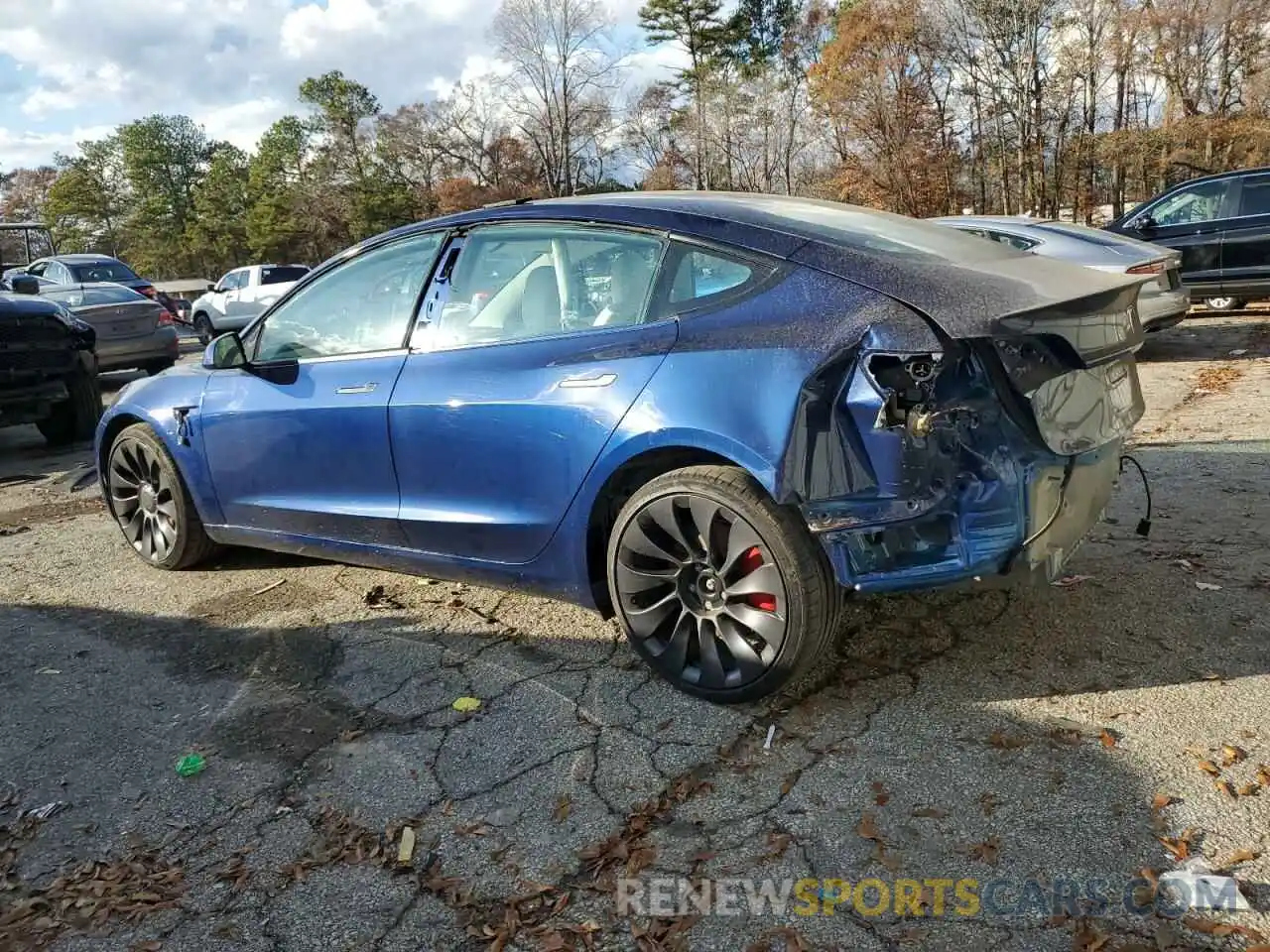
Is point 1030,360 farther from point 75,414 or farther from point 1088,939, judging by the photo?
point 75,414

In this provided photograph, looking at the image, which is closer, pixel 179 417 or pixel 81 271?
pixel 179 417

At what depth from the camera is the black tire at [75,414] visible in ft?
26.5

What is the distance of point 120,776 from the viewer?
2742mm

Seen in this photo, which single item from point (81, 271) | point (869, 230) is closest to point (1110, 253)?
point (869, 230)

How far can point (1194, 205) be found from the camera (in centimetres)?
1073

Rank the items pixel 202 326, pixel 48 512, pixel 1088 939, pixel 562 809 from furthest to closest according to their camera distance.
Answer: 1. pixel 202 326
2. pixel 48 512
3. pixel 562 809
4. pixel 1088 939

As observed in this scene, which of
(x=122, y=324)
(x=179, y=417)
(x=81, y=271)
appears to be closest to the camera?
(x=179, y=417)

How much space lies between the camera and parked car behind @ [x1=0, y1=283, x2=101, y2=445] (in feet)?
24.3

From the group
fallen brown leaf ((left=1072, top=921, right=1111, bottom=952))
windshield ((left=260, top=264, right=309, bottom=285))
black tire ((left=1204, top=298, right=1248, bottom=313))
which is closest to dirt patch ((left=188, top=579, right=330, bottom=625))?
fallen brown leaf ((left=1072, top=921, right=1111, bottom=952))

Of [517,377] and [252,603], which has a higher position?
[517,377]

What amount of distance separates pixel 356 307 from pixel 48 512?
11.6ft

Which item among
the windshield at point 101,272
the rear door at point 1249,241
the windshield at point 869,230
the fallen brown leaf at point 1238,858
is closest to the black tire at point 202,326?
the windshield at point 101,272

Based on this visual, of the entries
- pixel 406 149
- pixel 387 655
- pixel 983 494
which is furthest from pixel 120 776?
pixel 406 149

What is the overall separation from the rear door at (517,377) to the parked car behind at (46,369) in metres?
5.70
